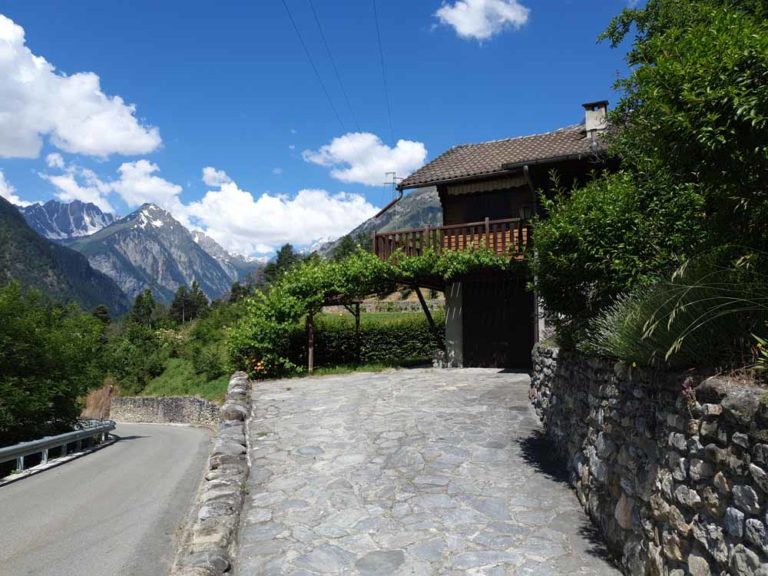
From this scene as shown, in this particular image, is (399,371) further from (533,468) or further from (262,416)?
(533,468)

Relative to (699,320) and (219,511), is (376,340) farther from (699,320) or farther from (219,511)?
(699,320)

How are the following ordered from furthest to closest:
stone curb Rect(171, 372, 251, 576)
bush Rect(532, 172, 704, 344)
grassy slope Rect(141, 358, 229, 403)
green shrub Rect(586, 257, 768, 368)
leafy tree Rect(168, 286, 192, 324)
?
1. leafy tree Rect(168, 286, 192, 324)
2. grassy slope Rect(141, 358, 229, 403)
3. bush Rect(532, 172, 704, 344)
4. stone curb Rect(171, 372, 251, 576)
5. green shrub Rect(586, 257, 768, 368)

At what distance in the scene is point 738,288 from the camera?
3402 millimetres

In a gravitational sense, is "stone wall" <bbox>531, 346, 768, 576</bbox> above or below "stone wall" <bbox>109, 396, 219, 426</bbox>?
above

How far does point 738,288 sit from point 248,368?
13534 millimetres

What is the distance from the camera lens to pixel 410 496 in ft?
18.7

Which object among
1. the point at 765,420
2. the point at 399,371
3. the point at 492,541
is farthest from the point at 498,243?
the point at 765,420

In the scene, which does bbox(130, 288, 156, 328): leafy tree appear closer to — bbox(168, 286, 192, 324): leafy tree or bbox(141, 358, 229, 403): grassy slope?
bbox(168, 286, 192, 324): leafy tree

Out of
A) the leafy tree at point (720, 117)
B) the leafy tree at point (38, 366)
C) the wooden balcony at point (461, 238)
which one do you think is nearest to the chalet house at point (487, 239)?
the wooden balcony at point (461, 238)

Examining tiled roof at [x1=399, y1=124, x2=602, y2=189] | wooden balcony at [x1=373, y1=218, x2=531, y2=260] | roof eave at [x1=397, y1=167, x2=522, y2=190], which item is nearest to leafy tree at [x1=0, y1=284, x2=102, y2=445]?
wooden balcony at [x1=373, y1=218, x2=531, y2=260]

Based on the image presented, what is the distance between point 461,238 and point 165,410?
18580 mm

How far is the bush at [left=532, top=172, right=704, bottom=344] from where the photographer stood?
5.04m

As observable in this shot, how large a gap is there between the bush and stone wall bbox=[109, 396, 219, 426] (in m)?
16.9

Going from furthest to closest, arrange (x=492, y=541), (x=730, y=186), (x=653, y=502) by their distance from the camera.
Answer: (x=492, y=541)
(x=653, y=502)
(x=730, y=186)
